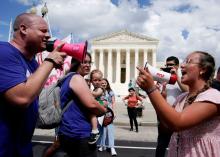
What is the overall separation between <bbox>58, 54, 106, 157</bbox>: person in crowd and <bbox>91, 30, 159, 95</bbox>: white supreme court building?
79142 millimetres

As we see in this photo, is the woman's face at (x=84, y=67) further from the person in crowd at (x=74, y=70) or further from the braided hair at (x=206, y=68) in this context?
the braided hair at (x=206, y=68)

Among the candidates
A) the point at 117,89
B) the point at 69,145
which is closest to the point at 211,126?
the point at 69,145

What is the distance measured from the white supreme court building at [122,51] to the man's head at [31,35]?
80.6 meters

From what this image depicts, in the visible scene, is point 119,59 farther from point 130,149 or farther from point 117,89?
point 130,149

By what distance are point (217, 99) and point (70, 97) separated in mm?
1629

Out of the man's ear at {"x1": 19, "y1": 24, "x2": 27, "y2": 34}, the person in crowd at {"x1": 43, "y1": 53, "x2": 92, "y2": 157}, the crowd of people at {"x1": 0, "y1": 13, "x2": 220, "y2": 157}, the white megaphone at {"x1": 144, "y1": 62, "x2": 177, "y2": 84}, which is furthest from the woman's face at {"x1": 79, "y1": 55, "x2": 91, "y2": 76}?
the man's ear at {"x1": 19, "y1": 24, "x2": 27, "y2": 34}

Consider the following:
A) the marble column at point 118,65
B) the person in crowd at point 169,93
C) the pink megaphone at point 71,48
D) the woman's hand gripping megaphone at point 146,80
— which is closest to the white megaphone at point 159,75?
the woman's hand gripping megaphone at point 146,80

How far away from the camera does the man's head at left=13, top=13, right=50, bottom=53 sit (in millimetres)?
2375

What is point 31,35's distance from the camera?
2373 millimetres

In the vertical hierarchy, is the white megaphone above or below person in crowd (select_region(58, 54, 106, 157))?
above

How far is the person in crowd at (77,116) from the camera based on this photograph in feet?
11.9

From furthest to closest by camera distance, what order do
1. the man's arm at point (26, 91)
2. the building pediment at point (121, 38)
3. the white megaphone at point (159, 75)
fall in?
the building pediment at point (121, 38), the white megaphone at point (159, 75), the man's arm at point (26, 91)

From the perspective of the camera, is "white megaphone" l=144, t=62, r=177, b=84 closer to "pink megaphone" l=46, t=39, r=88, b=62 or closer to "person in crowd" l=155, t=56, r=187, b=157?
"pink megaphone" l=46, t=39, r=88, b=62

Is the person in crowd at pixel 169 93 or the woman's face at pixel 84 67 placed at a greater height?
the woman's face at pixel 84 67
